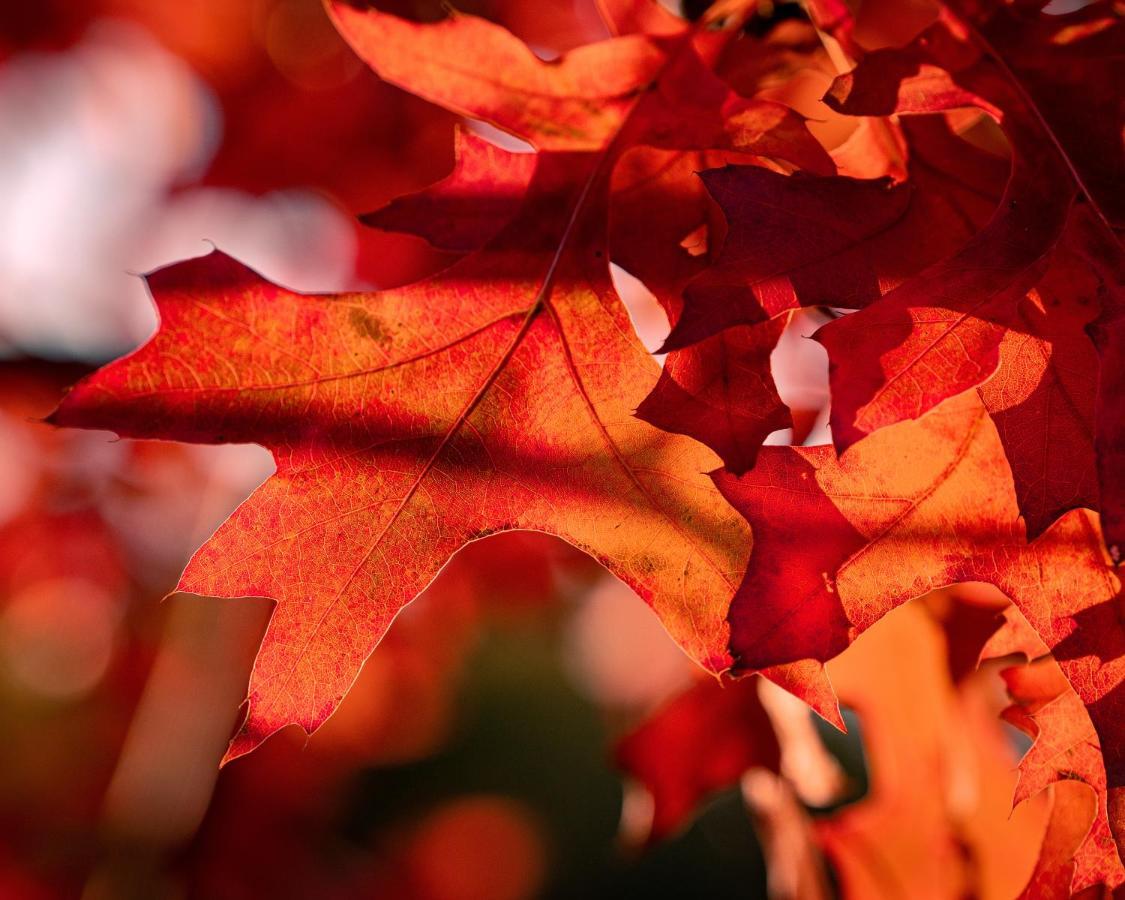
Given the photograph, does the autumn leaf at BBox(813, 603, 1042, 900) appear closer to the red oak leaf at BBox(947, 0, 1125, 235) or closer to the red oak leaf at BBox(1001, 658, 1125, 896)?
the red oak leaf at BBox(1001, 658, 1125, 896)

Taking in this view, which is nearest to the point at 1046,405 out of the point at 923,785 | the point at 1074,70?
the point at 1074,70

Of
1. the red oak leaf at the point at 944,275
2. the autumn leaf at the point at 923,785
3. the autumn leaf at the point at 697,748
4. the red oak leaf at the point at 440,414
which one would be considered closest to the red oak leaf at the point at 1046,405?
the red oak leaf at the point at 944,275

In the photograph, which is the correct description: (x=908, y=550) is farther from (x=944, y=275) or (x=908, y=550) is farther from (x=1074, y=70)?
(x=1074, y=70)

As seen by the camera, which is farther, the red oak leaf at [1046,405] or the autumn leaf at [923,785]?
the autumn leaf at [923,785]

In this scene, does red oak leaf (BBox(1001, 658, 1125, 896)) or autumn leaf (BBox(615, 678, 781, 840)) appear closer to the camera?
red oak leaf (BBox(1001, 658, 1125, 896))

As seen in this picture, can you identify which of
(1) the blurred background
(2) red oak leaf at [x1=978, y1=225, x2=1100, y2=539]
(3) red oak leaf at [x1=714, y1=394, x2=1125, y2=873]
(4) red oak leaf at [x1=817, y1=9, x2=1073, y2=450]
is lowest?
(1) the blurred background

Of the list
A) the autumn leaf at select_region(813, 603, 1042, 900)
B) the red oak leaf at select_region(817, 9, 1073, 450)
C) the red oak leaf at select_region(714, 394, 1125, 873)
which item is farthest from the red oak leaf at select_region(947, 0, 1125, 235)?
the autumn leaf at select_region(813, 603, 1042, 900)

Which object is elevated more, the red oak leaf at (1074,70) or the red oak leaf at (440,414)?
the red oak leaf at (1074,70)

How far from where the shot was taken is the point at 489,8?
1.28 metres

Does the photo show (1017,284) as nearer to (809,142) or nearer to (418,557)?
(809,142)

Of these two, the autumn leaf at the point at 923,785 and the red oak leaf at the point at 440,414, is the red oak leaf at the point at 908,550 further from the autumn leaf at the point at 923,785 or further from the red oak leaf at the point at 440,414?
the autumn leaf at the point at 923,785

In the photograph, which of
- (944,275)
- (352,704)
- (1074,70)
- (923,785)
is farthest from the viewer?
(352,704)

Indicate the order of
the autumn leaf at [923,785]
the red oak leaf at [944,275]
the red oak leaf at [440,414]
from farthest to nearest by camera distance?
the autumn leaf at [923,785]
the red oak leaf at [440,414]
the red oak leaf at [944,275]

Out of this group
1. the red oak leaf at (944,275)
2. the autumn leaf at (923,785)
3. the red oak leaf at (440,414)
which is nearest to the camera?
the red oak leaf at (944,275)
